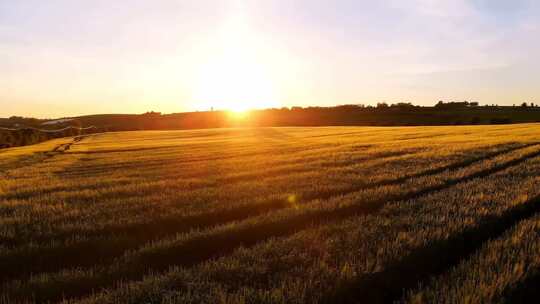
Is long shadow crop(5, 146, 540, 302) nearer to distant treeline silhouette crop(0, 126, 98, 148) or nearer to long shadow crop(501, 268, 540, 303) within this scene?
long shadow crop(501, 268, 540, 303)

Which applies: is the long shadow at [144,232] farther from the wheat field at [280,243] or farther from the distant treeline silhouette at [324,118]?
the distant treeline silhouette at [324,118]

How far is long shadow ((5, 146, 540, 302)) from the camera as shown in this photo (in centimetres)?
490

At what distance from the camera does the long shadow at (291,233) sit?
4902 millimetres

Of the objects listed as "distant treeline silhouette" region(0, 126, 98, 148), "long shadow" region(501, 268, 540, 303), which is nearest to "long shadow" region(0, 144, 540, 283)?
"long shadow" region(501, 268, 540, 303)

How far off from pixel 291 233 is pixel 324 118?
106 meters

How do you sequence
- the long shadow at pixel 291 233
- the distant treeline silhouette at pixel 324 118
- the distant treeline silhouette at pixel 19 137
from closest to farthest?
the long shadow at pixel 291 233 → the distant treeline silhouette at pixel 19 137 → the distant treeline silhouette at pixel 324 118

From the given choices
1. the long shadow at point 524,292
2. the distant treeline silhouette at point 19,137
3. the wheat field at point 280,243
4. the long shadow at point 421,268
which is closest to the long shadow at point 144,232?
the wheat field at point 280,243

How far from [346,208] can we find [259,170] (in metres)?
7.92

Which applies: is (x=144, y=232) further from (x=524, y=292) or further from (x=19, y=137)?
(x=19, y=137)

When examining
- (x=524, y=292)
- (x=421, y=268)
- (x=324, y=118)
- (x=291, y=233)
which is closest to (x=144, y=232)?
(x=291, y=233)

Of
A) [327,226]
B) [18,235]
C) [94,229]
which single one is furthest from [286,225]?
[18,235]

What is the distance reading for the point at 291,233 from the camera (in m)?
7.14

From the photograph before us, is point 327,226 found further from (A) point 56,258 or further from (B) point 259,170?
(B) point 259,170

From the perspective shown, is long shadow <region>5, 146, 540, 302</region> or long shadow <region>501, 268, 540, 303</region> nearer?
long shadow <region>501, 268, 540, 303</region>
